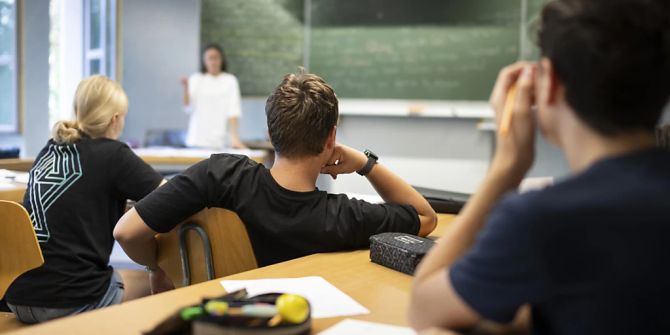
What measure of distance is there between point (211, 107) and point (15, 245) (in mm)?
4495

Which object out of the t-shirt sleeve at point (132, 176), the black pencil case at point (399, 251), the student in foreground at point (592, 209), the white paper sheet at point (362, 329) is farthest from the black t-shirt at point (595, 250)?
the t-shirt sleeve at point (132, 176)

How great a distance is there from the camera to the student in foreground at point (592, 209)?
0.72 meters

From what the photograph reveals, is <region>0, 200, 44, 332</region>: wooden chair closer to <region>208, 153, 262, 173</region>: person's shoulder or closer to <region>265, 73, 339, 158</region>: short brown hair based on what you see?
<region>208, 153, 262, 173</region>: person's shoulder

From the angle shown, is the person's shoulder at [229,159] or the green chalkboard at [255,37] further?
the green chalkboard at [255,37]

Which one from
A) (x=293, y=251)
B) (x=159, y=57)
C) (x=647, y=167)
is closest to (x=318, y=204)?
(x=293, y=251)

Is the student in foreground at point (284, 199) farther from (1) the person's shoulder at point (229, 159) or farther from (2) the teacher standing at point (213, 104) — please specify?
(2) the teacher standing at point (213, 104)

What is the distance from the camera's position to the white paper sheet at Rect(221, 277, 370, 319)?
1209mm

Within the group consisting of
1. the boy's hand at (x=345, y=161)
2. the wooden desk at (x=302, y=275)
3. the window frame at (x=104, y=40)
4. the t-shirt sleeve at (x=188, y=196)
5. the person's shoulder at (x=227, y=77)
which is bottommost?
the wooden desk at (x=302, y=275)

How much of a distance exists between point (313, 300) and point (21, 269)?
3.81 feet

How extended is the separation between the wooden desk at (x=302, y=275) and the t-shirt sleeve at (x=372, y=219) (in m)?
0.06

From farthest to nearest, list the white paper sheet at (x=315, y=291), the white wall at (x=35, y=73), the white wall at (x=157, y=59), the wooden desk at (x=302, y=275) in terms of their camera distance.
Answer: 1. the white wall at (x=157, y=59)
2. the white wall at (x=35, y=73)
3. the white paper sheet at (x=315, y=291)
4. the wooden desk at (x=302, y=275)

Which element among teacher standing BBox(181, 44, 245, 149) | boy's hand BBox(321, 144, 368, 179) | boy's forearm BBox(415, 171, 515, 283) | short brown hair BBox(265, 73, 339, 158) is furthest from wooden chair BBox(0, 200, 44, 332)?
teacher standing BBox(181, 44, 245, 149)

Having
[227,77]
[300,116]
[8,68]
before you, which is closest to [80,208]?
[300,116]

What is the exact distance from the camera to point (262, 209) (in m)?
1.72
